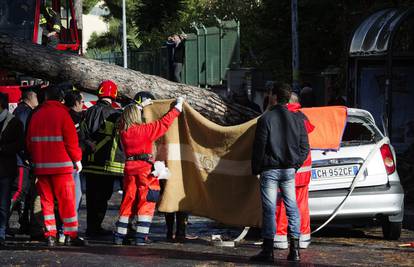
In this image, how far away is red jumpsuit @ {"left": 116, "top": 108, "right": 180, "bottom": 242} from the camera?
37.4 ft

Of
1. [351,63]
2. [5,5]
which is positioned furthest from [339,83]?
[5,5]

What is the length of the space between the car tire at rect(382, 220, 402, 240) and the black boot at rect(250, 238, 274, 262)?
230cm

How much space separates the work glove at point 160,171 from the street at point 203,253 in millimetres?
737

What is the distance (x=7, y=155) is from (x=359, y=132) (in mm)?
4048

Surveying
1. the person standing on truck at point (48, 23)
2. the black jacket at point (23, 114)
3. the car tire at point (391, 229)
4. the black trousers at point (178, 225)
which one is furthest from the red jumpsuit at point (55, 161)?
the person standing on truck at point (48, 23)

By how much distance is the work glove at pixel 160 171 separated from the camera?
1155 cm

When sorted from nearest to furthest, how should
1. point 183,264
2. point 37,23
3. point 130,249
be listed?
1. point 183,264
2. point 130,249
3. point 37,23

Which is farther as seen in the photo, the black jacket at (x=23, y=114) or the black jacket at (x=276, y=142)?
the black jacket at (x=23, y=114)

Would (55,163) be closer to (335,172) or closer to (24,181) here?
(24,181)

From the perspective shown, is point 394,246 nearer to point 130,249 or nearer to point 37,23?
point 130,249

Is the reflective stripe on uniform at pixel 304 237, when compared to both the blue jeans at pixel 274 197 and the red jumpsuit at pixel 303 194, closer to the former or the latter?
the red jumpsuit at pixel 303 194

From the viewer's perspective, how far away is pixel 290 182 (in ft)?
33.8

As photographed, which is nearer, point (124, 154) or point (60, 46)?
point (124, 154)

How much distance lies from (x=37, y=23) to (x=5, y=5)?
80 cm
